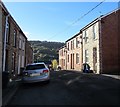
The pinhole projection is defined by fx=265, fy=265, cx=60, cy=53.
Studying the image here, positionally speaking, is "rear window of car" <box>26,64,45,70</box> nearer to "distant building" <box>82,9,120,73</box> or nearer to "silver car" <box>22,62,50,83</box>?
"silver car" <box>22,62,50,83</box>

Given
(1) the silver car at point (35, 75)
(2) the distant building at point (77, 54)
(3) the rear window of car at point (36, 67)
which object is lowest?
(1) the silver car at point (35, 75)

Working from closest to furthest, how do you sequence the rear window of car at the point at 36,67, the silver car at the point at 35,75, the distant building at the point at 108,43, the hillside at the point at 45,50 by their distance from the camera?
1. the silver car at the point at 35,75
2. the rear window of car at the point at 36,67
3. the distant building at the point at 108,43
4. the hillside at the point at 45,50

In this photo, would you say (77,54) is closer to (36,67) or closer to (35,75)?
(36,67)

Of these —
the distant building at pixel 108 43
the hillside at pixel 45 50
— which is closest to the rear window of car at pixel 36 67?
the distant building at pixel 108 43

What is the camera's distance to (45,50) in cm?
9381

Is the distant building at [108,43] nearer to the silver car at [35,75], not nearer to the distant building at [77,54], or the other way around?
the distant building at [77,54]

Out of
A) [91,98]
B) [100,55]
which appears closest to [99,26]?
[100,55]

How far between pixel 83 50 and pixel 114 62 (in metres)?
8.91

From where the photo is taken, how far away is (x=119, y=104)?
922 cm

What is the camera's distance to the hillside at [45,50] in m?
92.8

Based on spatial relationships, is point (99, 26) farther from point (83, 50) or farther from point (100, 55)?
point (83, 50)

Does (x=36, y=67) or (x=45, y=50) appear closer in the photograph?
(x=36, y=67)

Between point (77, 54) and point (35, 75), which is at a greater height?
point (77, 54)

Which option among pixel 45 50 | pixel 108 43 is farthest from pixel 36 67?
pixel 45 50
